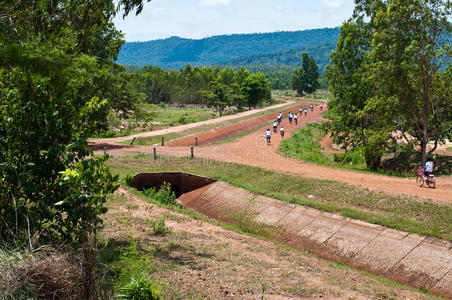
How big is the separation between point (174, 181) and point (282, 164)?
27.7ft

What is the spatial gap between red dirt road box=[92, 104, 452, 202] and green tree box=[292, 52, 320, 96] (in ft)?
317

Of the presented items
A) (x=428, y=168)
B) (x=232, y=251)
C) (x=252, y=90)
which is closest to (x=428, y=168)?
(x=428, y=168)

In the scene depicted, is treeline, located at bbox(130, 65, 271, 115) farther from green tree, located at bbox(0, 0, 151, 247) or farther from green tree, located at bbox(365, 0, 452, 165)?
green tree, located at bbox(0, 0, 151, 247)

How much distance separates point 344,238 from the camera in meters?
19.3

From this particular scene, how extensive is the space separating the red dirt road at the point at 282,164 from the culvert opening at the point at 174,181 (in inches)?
179

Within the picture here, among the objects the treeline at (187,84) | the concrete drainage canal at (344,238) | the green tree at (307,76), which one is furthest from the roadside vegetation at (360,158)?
the green tree at (307,76)

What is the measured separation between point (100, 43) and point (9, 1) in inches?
1039

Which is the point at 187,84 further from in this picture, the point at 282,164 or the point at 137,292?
the point at 137,292

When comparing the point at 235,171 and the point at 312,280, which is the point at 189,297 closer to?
the point at 312,280

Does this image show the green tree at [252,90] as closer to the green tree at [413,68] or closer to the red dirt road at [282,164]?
the red dirt road at [282,164]

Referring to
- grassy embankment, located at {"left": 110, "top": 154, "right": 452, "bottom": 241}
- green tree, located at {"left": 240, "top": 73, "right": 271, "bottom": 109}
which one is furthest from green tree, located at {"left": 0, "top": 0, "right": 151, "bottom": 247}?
green tree, located at {"left": 240, "top": 73, "right": 271, "bottom": 109}

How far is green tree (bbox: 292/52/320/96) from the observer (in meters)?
142

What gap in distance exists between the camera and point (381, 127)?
31.7 m

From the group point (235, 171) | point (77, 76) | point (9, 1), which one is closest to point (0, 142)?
point (77, 76)
